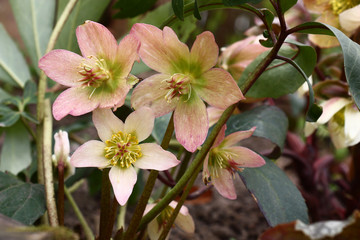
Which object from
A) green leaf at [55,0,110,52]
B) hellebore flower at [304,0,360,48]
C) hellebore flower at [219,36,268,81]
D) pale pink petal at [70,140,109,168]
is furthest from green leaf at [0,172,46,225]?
hellebore flower at [304,0,360,48]

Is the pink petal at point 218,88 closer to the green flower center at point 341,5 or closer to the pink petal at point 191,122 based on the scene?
the pink petal at point 191,122

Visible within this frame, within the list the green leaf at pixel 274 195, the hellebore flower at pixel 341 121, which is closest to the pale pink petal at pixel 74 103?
the green leaf at pixel 274 195

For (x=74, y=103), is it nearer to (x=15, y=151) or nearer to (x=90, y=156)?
(x=90, y=156)

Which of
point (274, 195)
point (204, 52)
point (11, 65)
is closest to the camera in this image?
point (204, 52)

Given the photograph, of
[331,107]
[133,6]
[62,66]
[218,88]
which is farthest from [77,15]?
[331,107]

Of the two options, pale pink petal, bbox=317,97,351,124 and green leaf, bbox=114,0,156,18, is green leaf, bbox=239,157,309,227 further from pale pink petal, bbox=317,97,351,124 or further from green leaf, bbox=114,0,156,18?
green leaf, bbox=114,0,156,18

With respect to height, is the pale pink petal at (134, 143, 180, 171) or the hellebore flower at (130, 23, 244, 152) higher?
the hellebore flower at (130, 23, 244, 152)

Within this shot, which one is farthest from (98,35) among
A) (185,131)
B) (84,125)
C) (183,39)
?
(84,125)
